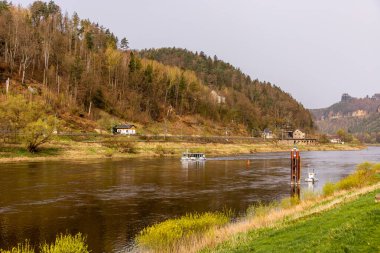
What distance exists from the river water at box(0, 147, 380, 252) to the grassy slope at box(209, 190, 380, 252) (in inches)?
364

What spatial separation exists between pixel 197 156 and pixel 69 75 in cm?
8364

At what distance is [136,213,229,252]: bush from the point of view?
2286 cm

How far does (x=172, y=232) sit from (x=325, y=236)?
35.8 ft

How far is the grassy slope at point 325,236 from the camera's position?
539 inches

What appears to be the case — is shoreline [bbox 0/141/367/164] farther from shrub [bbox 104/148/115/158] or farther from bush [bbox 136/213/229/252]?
bush [bbox 136/213/229/252]

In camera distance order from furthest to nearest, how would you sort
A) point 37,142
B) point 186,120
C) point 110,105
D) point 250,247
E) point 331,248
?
1. point 186,120
2. point 110,105
3. point 37,142
4. point 250,247
5. point 331,248

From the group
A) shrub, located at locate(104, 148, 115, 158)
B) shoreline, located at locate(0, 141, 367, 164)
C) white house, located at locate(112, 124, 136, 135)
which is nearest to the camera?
shoreline, located at locate(0, 141, 367, 164)

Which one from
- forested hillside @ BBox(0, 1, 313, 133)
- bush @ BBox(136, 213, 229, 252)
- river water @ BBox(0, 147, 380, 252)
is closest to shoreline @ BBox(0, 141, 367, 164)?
river water @ BBox(0, 147, 380, 252)

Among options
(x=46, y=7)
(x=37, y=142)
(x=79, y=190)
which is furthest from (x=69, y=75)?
(x=79, y=190)

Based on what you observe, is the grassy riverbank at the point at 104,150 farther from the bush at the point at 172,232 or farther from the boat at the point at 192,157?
the bush at the point at 172,232

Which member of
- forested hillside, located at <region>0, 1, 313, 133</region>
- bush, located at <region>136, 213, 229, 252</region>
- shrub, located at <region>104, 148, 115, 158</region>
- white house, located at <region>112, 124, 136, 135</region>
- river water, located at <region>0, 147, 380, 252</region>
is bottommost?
river water, located at <region>0, 147, 380, 252</region>

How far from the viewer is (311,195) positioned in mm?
39844

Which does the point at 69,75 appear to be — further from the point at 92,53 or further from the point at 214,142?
the point at 214,142

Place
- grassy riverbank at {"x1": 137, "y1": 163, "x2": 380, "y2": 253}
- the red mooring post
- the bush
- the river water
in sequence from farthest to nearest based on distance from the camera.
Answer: the red mooring post < the river water < the bush < grassy riverbank at {"x1": 137, "y1": 163, "x2": 380, "y2": 253}
